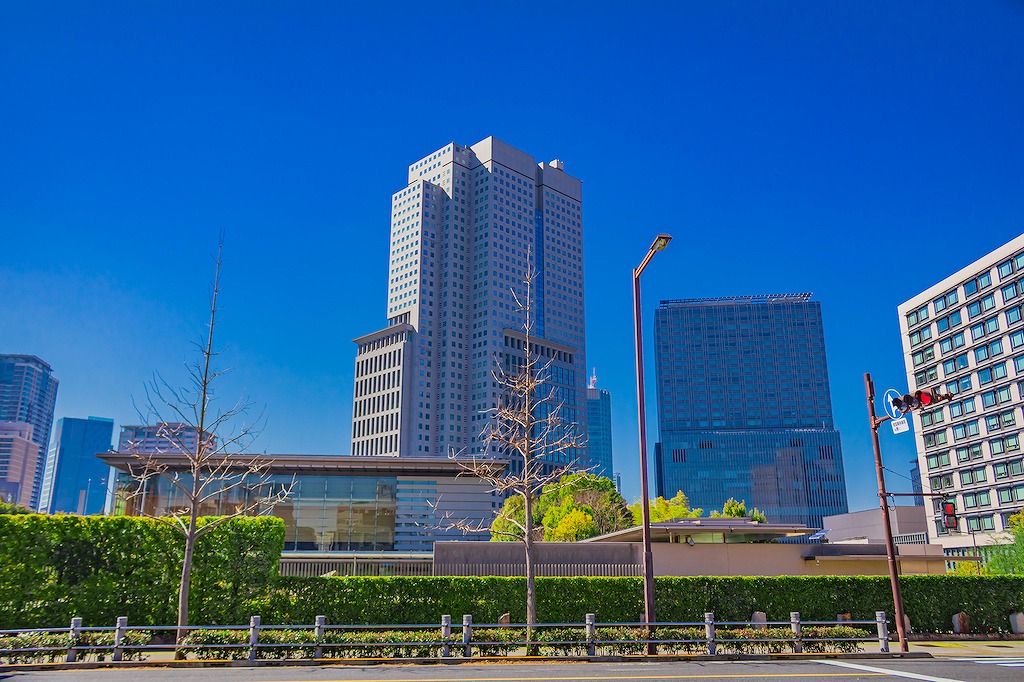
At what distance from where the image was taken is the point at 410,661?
2016cm

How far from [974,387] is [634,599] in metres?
89.4

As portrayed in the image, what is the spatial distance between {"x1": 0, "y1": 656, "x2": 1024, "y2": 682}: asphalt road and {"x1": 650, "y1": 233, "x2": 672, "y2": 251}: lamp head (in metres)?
11.1

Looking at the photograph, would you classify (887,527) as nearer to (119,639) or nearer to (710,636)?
(710,636)

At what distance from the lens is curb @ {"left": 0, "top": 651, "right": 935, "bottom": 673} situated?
62.0 feet

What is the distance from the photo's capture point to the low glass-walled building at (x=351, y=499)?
39562 mm

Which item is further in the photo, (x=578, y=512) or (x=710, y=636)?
(x=578, y=512)

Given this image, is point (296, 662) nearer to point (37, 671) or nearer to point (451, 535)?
point (37, 671)

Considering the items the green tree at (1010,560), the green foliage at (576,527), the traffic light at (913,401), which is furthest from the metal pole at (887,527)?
the green foliage at (576,527)

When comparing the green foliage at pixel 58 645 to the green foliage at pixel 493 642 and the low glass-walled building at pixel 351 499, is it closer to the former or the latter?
the green foliage at pixel 493 642

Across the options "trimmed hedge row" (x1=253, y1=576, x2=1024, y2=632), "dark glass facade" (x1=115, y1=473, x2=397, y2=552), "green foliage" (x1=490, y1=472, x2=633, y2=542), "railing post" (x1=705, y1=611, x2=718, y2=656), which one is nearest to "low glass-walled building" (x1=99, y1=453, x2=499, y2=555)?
"dark glass facade" (x1=115, y1=473, x2=397, y2=552)

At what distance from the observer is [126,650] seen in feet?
66.1

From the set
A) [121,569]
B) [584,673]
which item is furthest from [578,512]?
[584,673]

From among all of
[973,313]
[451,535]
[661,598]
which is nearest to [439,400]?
[973,313]

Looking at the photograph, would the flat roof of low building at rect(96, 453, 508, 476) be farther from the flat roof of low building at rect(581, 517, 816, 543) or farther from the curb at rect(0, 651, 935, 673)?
the curb at rect(0, 651, 935, 673)
